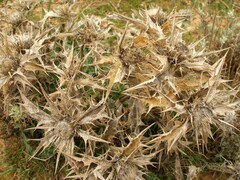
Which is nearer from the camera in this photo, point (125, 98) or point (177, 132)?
point (177, 132)

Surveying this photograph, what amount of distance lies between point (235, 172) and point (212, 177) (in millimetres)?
170

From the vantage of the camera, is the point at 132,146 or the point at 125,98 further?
the point at 125,98

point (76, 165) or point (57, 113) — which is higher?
point (57, 113)

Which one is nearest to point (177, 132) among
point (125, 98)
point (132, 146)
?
point (132, 146)

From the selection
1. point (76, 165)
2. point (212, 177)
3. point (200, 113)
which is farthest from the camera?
point (212, 177)

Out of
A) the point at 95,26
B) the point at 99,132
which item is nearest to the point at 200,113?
the point at 99,132

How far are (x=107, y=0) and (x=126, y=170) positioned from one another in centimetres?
183

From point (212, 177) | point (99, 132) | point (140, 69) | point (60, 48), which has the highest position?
point (140, 69)

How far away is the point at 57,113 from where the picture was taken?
68.5 inches

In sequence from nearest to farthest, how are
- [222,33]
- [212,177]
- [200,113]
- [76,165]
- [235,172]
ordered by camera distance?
[200,113] < [76,165] < [235,172] < [212,177] < [222,33]

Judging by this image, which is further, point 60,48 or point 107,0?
point 107,0

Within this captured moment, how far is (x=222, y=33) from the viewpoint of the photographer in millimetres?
2750

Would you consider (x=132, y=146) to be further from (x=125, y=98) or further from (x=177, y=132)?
(x=125, y=98)

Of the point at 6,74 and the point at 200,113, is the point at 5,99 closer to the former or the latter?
the point at 6,74
